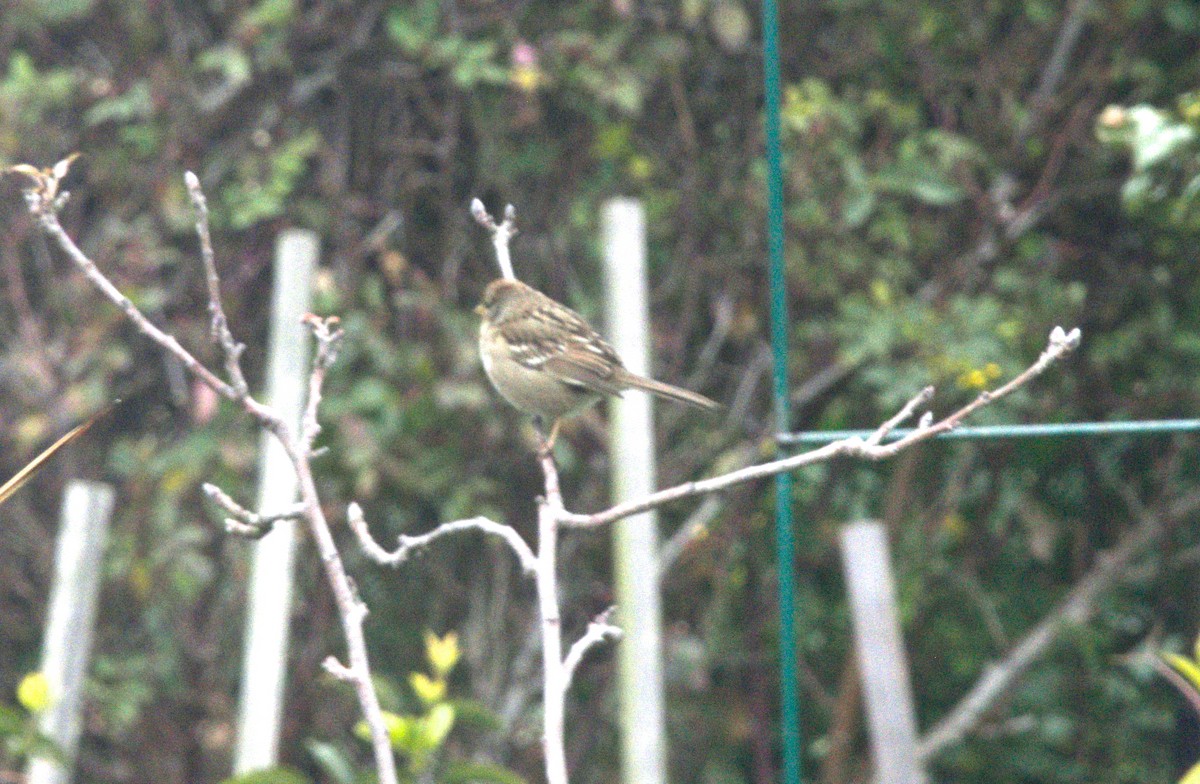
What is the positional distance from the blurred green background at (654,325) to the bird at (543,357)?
679 mm

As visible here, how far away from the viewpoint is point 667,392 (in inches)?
128

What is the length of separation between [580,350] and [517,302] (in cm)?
17

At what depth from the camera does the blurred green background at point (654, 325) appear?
4.36 m

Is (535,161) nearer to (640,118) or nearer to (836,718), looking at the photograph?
(640,118)

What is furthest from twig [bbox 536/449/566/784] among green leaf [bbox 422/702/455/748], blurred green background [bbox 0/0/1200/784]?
blurred green background [bbox 0/0/1200/784]

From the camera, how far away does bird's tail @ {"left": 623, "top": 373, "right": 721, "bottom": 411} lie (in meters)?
3.15

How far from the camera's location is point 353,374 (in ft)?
14.7

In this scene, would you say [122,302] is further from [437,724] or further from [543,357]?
[543,357]

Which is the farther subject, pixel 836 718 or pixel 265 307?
pixel 265 307

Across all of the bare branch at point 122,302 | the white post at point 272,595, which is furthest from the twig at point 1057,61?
the bare branch at point 122,302

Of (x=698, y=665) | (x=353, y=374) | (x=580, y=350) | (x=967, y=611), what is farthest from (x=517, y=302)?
(x=967, y=611)

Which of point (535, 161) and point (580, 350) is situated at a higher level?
point (535, 161)

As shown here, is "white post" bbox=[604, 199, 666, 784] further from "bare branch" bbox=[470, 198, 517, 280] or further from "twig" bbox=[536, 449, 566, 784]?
"twig" bbox=[536, 449, 566, 784]

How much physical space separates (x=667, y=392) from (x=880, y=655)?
64cm
